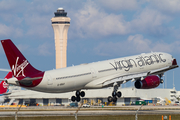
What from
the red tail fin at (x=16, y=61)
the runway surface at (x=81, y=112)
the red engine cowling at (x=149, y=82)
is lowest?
the runway surface at (x=81, y=112)

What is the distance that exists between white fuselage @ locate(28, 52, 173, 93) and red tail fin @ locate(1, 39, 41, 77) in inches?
116

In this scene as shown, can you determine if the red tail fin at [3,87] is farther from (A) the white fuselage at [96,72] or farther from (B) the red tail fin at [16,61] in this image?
(B) the red tail fin at [16,61]

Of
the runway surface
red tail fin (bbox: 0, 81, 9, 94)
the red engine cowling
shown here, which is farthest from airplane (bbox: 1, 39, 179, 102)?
red tail fin (bbox: 0, 81, 9, 94)

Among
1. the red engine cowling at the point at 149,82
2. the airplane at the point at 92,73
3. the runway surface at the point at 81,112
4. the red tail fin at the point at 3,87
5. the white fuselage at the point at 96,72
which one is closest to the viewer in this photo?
the runway surface at the point at 81,112

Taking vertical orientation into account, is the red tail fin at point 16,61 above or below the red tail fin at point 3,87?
above

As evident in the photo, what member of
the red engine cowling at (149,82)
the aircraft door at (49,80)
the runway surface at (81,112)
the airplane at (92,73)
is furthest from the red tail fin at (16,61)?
the red engine cowling at (149,82)

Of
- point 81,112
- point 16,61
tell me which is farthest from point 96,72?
point 16,61

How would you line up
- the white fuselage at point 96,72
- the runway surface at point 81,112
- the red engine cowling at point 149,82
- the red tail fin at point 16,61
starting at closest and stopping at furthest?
the runway surface at point 81,112 < the red tail fin at point 16,61 < the white fuselage at point 96,72 < the red engine cowling at point 149,82

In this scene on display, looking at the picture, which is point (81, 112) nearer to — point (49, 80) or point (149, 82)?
point (49, 80)

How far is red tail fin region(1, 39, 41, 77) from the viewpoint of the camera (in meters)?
59.3

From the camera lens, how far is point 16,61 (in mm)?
59906

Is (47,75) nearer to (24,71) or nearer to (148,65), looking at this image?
(24,71)

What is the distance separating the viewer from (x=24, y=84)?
59844 millimetres

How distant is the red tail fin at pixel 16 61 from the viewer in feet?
195
